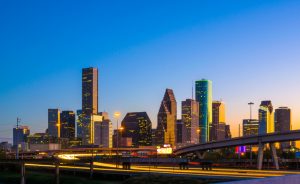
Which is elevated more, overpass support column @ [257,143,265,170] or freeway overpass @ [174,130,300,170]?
freeway overpass @ [174,130,300,170]

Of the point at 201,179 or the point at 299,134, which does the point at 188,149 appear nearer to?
the point at 299,134

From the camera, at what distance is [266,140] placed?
396 feet

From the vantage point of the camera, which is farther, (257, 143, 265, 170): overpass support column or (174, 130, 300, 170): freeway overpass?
(174, 130, 300, 170): freeway overpass

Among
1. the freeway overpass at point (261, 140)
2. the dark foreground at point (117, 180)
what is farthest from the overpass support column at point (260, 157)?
the dark foreground at point (117, 180)

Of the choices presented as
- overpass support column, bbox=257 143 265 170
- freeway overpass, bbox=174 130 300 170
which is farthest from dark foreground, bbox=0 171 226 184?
freeway overpass, bbox=174 130 300 170

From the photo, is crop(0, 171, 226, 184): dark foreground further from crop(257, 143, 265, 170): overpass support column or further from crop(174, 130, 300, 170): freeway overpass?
crop(174, 130, 300, 170): freeway overpass

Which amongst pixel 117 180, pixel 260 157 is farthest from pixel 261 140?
pixel 117 180

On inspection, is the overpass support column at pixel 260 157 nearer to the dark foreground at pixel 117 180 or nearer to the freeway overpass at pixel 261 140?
the freeway overpass at pixel 261 140

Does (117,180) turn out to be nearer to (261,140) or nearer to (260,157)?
(260,157)

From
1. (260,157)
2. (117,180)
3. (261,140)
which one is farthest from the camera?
(261,140)

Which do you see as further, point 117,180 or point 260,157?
point 260,157

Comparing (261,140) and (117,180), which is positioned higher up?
(261,140)

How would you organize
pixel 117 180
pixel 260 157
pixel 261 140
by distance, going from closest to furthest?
pixel 117 180 → pixel 260 157 → pixel 261 140

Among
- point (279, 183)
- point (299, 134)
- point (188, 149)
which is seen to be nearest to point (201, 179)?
point (279, 183)
